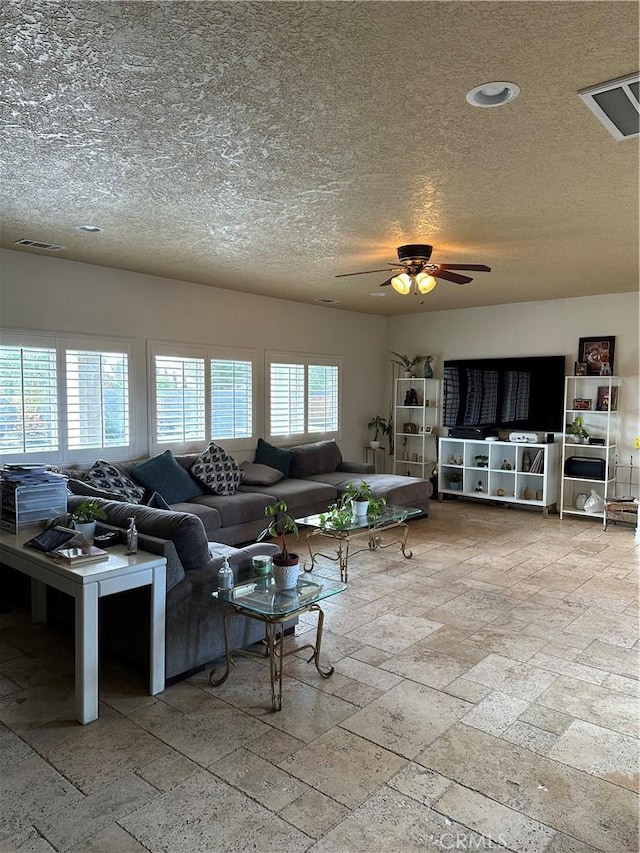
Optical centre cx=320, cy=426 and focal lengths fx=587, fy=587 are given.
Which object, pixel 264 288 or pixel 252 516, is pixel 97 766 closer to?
pixel 252 516

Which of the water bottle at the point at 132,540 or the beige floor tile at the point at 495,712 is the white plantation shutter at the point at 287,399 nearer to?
the water bottle at the point at 132,540

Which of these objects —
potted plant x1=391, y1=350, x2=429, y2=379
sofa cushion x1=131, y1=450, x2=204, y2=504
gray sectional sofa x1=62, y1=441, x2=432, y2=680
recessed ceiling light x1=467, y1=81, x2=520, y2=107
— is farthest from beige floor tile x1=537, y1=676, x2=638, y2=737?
potted plant x1=391, y1=350, x2=429, y2=379

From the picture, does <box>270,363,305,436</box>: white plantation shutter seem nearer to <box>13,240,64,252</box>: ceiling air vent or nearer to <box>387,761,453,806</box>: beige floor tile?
<box>13,240,64,252</box>: ceiling air vent

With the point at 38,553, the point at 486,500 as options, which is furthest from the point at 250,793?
the point at 486,500

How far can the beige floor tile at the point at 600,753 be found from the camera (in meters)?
2.38

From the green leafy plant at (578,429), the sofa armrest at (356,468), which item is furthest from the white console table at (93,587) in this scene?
the green leafy plant at (578,429)

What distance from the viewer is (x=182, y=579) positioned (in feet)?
10.0

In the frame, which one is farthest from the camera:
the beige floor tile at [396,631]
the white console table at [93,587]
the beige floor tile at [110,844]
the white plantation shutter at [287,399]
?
the white plantation shutter at [287,399]

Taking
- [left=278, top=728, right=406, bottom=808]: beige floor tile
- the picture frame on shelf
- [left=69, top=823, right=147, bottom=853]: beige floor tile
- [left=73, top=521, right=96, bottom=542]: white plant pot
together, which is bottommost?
[left=69, top=823, right=147, bottom=853]: beige floor tile

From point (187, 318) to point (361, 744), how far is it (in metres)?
4.76

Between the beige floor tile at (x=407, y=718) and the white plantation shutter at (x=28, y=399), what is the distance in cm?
365

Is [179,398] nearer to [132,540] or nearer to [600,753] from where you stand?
[132,540]

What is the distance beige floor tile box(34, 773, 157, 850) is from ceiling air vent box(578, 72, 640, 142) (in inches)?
123

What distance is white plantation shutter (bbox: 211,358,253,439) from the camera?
21.6 feet
